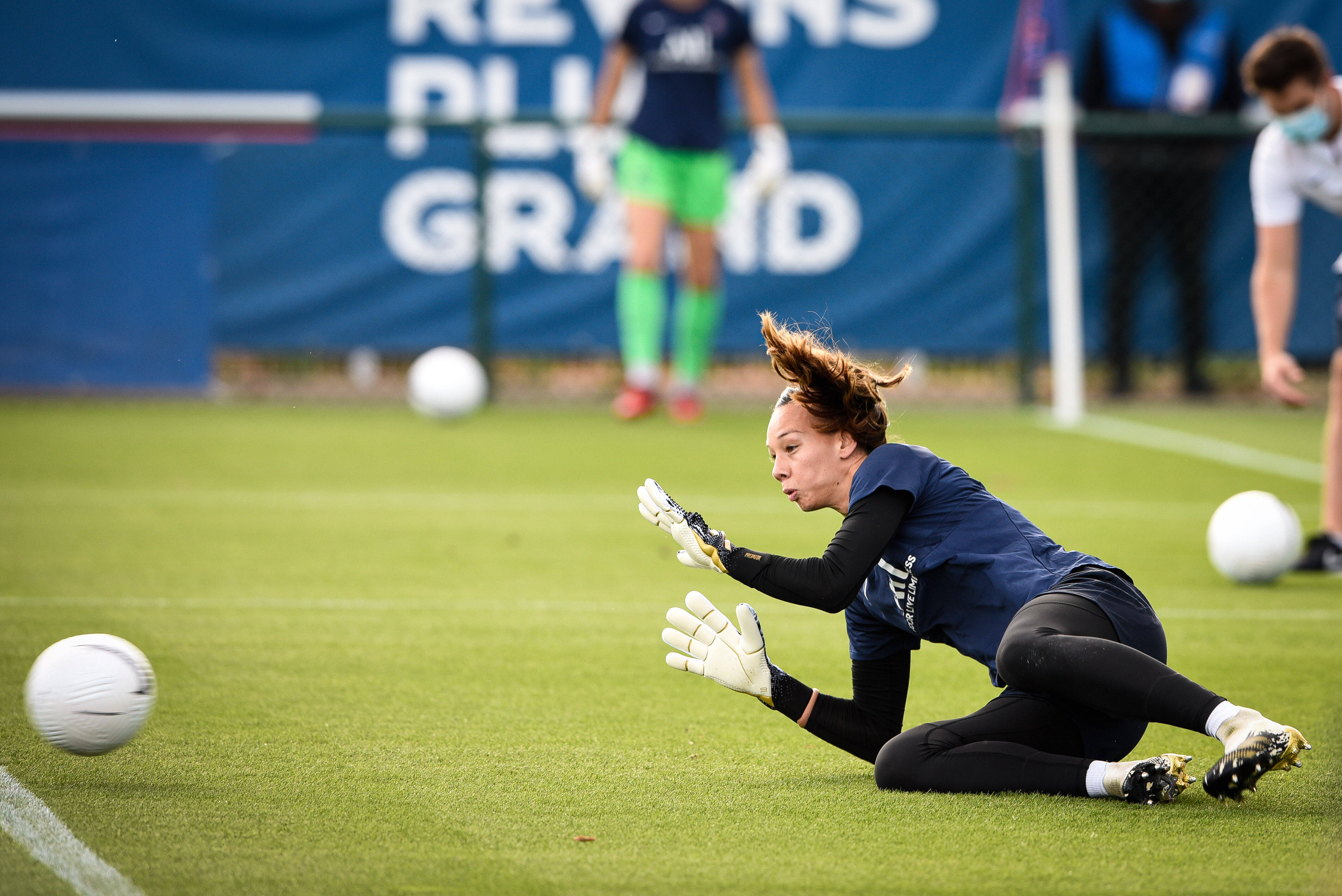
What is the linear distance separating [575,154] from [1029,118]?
3.13 meters

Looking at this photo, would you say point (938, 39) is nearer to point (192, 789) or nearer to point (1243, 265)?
A: point (1243, 265)

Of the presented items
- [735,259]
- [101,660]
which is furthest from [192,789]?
[735,259]

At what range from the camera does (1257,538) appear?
539 centimetres

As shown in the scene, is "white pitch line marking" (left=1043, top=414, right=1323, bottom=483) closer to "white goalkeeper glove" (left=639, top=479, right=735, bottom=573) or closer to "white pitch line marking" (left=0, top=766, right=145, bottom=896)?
"white goalkeeper glove" (left=639, top=479, right=735, bottom=573)

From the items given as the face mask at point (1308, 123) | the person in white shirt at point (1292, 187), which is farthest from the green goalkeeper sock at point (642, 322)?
the face mask at point (1308, 123)

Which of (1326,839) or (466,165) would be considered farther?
(466,165)

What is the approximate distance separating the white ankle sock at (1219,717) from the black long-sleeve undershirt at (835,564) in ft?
2.14

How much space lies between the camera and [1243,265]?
10836mm

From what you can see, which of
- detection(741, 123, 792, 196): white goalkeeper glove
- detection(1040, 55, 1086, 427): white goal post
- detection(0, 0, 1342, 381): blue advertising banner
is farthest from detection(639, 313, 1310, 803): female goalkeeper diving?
detection(0, 0, 1342, 381): blue advertising banner

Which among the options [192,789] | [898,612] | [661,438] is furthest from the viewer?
[661,438]

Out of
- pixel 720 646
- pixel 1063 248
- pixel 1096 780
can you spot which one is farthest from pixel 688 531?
pixel 1063 248

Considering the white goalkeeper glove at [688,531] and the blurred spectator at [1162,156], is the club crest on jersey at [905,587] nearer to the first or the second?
the white goalkeeper glove at [688,531]

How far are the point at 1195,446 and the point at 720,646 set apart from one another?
6763 mm

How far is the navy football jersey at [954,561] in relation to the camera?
10.1 ft
